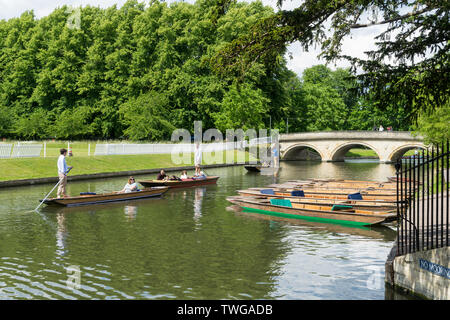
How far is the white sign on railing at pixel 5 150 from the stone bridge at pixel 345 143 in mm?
42772

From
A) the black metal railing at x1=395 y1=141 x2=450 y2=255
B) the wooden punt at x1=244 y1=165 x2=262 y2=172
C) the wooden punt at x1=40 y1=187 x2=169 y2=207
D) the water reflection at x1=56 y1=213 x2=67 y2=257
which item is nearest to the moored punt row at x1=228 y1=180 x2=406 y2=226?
the black metal railing at x1=395 y1=141 x2=450 y2=255

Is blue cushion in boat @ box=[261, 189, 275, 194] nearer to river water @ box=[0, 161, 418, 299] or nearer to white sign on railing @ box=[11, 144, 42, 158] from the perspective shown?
river water @ box=[0, 161, 418, 299]

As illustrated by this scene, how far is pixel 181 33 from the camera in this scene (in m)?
58.6

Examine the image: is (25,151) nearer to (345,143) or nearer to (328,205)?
(328,205)

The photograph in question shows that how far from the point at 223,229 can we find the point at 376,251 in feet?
15.7

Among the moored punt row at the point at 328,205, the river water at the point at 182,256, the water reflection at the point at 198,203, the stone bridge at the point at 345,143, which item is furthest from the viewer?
the stone bridge at the point at 345,143

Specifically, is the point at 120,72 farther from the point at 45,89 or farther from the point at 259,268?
the point at 259,268

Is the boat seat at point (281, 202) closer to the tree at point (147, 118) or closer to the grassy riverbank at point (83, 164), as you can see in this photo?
the grassy riverbank at point (83, 164)

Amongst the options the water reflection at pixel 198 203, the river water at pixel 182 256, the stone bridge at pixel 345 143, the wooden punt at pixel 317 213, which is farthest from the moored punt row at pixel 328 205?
the stone bridge at pixel 345 143

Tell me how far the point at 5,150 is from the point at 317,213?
2210 centimetres

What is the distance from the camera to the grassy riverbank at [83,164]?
91.1 ft

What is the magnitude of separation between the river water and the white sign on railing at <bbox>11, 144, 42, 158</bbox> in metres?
13.8

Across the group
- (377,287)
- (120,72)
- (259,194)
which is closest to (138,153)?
(120,72)

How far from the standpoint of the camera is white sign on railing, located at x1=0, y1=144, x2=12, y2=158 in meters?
29.7
